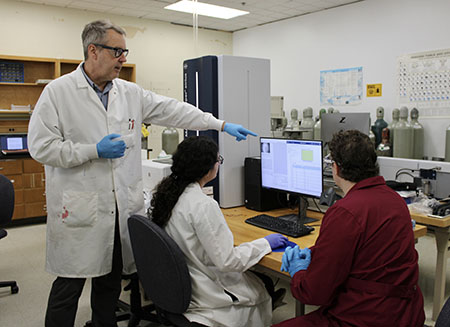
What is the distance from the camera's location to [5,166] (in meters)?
4.53

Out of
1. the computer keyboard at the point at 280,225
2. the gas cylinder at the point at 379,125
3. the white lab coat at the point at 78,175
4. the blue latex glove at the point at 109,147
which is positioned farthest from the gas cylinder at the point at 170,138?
the gas cylinder at the point at 379,125

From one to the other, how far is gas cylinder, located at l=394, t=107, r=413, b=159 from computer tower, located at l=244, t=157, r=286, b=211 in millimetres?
2597

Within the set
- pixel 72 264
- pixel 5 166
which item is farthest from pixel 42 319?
pixel 5 166

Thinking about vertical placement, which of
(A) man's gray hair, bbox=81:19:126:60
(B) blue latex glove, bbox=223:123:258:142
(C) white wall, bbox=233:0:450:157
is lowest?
(B) blue latex glove, bbox=223:123:258:142

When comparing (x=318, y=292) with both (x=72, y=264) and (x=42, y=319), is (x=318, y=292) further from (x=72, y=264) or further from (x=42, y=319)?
(x=42, y=319)

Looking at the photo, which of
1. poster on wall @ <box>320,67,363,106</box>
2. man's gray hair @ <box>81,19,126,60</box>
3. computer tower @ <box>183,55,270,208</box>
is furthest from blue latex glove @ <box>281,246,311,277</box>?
poster on wall @ <box>320,67,363,106</box>

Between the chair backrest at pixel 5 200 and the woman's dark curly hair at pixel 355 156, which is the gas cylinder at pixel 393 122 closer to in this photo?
the woman's dark curly hair at pixel 355 156

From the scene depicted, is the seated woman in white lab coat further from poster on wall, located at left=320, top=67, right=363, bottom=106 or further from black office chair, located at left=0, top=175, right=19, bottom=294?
poster on wall, located at left=320, top=67, right=363, bottom=106

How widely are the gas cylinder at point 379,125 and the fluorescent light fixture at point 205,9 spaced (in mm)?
2341

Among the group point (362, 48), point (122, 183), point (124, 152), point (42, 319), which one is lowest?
point (42, 319)

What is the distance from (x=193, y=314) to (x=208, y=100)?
135cm

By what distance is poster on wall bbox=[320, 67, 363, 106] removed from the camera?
535 centimetres

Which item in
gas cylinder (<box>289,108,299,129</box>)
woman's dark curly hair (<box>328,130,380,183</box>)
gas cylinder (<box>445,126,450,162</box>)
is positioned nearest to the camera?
woman's dark curly hair (<box>328,130,380,183</box>)

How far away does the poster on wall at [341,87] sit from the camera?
5.35m
